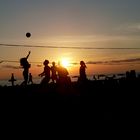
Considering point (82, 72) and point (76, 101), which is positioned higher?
point (82, 72)

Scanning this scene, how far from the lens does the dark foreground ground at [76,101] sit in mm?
15430

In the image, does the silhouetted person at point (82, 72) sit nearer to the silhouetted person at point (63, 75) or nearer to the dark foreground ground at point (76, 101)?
the dark foreground ground at point (76, 101)

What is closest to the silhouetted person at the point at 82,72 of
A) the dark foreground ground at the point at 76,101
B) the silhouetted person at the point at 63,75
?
the dark foreground ground at the point at 76,101

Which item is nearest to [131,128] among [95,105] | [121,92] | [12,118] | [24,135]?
[24,135]

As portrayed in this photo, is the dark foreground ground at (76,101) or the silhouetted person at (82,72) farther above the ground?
the silhouetted person at (82,72)

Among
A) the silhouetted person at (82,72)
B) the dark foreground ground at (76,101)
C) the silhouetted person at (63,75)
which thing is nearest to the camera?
the dark foreground ground at (76,101)

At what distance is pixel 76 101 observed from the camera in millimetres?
18703

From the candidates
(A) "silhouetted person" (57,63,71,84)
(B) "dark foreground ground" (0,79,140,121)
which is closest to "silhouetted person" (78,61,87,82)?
(B) "dark foreground ground" (0,79,140,121)

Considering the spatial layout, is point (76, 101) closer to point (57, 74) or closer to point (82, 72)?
point (57, 74)

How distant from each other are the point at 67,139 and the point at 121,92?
12.6 meters

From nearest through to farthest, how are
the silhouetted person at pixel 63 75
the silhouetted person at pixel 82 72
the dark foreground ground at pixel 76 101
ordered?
1. the dark foreground ground at pixel 76 101
2. the silhouetted person at pixel 63 75
3. the silhouetted person at pixel 82 72

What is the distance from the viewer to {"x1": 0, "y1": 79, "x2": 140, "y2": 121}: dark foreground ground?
15430 mm

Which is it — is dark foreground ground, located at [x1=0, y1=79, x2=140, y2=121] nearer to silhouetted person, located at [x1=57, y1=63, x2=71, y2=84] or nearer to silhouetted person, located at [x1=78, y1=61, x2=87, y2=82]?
silhouetted person, located at [x1=57, y1=63, x2=71, y2=84]

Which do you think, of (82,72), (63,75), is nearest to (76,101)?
(63,75)
